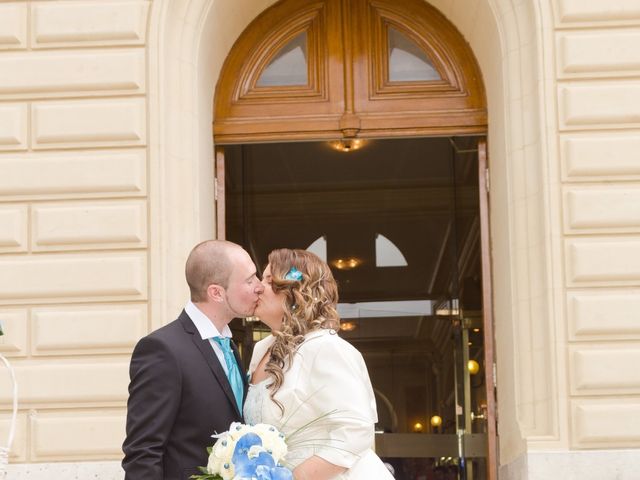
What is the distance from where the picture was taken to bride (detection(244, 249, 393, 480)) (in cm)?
550

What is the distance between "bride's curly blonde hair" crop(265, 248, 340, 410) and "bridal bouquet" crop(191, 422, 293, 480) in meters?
0.54

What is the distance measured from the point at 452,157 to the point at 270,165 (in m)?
2.13

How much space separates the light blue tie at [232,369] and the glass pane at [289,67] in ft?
16.1

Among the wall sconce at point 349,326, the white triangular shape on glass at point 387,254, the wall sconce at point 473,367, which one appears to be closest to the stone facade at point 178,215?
the wall sconce at point 473,367

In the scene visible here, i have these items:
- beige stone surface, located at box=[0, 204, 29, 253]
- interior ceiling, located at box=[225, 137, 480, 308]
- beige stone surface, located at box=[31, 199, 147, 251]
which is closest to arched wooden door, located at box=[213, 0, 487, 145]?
beige stone surface, located at box=[31, 199, 147, 251]

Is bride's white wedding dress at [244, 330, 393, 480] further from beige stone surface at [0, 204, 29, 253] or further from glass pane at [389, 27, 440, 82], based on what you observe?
glass pane at [389, 27, 440, 82]

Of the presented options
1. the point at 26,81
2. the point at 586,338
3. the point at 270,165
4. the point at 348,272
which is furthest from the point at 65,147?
the point at 348,272

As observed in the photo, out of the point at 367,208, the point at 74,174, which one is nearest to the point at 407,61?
the point at 74,174

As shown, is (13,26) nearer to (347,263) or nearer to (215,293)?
(215,293)

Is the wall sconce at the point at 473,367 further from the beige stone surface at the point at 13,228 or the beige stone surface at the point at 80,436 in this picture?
the beige stone surface at the point at 13,228

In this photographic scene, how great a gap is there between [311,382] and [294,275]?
50 cm

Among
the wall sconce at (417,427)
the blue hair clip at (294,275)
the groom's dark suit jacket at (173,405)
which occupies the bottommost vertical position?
the wall sconce at (417,427)

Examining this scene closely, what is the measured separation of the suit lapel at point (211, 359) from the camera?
218 inches

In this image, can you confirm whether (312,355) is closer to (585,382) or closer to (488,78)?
(585,382)
